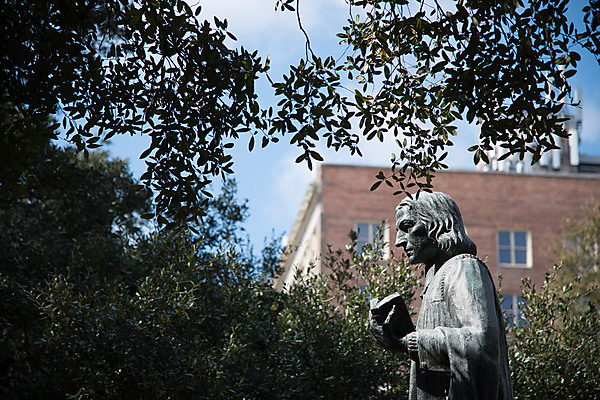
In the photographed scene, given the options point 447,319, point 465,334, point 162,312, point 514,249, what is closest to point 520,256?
point 514,249

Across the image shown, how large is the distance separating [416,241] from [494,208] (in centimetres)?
3896

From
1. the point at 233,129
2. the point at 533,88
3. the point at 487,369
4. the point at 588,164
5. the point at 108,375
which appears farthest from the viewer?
the point at 588,164

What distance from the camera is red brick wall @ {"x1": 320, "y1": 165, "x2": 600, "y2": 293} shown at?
42562mm

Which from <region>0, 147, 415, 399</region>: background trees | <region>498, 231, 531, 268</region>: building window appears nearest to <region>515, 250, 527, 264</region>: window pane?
<region>498, 231, 531, 268</region>: building window

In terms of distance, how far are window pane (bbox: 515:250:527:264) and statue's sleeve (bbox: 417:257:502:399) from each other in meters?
39.2

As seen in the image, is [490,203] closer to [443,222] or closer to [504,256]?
[504,256]

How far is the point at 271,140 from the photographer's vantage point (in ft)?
27.0

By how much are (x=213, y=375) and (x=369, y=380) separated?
2.30 meters

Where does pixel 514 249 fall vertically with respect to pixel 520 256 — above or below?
above

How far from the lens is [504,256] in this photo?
4356 cm

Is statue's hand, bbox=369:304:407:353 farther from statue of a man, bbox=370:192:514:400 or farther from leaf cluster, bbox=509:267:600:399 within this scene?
leaf cluster, bbox=509:267:600:399

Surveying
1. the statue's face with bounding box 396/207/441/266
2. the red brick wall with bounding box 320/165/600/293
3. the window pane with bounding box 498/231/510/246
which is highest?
the red brick wall with bounding box 320/165/600/293

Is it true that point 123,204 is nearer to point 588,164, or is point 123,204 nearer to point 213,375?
point 213,375

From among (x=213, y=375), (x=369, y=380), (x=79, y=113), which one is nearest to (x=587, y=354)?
(x=369, y=380)
